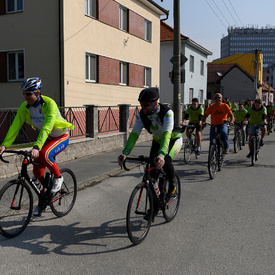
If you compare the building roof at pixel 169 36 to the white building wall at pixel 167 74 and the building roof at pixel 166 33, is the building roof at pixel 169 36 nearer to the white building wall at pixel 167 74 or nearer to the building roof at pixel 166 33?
the building roof at pixel 166 33

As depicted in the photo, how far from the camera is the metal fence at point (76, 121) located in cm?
845

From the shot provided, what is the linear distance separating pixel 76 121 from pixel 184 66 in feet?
63.6

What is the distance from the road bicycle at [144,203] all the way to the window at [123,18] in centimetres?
1538

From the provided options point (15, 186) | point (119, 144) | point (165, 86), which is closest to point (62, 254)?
point (15, 186)

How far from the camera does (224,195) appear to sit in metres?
6.29

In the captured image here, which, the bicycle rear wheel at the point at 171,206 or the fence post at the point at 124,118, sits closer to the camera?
the bicycle rear wheel at the point at 171,206

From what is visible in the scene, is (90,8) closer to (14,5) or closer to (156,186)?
(14,5)

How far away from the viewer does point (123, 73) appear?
19.2 meters

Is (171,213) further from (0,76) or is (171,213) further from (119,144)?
(0,76)

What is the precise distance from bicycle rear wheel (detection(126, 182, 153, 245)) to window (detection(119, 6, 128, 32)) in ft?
51.9

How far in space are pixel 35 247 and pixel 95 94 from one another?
1256 cm

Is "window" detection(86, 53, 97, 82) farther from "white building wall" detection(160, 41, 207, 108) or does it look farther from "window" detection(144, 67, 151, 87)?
"white building wall" detection(160, 41, 207, 108)

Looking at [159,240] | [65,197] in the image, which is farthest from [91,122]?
[159,240]

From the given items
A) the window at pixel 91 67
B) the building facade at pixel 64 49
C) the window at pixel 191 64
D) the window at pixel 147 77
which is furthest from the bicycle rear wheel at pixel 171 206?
the window at pixel 191 64
